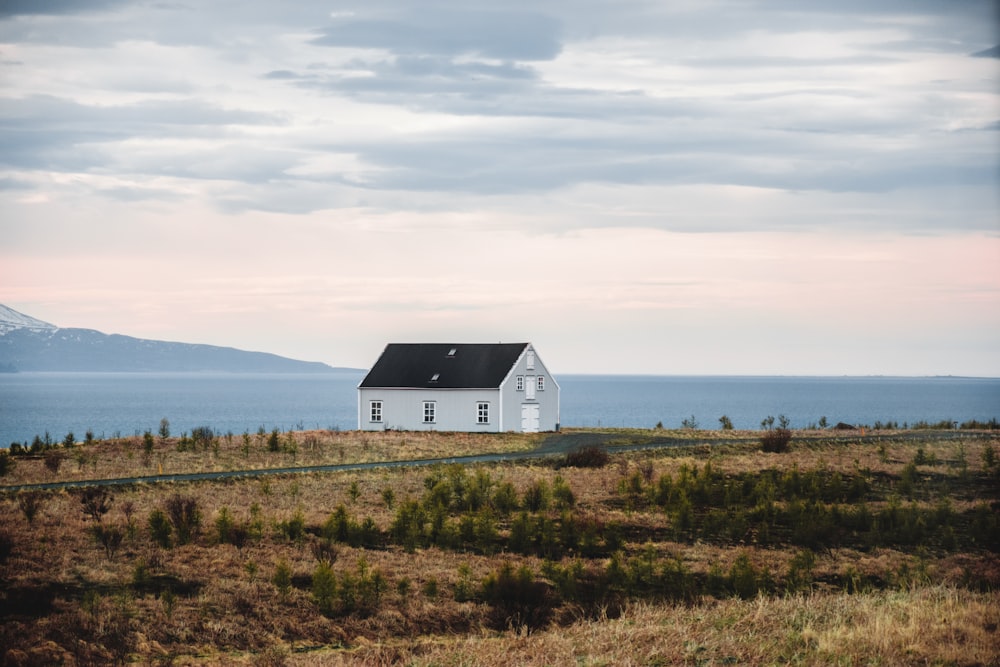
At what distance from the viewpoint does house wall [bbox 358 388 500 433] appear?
2061 inches

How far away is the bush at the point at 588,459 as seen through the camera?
35.9m

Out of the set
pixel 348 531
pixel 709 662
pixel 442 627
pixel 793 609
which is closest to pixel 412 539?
pixel 348 531

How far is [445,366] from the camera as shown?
54.8 meters

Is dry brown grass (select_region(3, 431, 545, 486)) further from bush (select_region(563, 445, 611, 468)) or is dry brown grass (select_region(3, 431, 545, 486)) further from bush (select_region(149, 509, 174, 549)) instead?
bush (select_region(149, 509, 174, 549))

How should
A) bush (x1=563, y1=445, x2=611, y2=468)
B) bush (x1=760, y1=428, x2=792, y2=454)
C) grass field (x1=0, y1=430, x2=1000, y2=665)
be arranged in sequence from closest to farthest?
grass field (x1=0, y1=430, x2=1000, y2=665) < bush (x1=563, y1=445, x2=611, y2=468) < bush (x1=760, y1=428, x2=792, y2=454)

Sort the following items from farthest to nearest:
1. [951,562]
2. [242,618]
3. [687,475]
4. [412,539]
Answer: [687,475]
[412,539]
[951,562]
[242,618]

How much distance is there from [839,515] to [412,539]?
1143 cm

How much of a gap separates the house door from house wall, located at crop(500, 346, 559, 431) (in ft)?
0.64

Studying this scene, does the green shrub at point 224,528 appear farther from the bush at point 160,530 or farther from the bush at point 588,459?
the bush at point 588,459

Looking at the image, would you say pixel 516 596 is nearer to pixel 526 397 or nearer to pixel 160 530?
pixel 160 530

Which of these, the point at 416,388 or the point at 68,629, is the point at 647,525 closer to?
the point at 68,629

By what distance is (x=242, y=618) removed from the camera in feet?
56.5

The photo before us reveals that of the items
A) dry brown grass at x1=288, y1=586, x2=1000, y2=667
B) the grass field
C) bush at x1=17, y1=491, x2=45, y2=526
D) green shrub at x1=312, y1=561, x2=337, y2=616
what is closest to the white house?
the grass field

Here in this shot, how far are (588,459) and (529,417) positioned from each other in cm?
1814
